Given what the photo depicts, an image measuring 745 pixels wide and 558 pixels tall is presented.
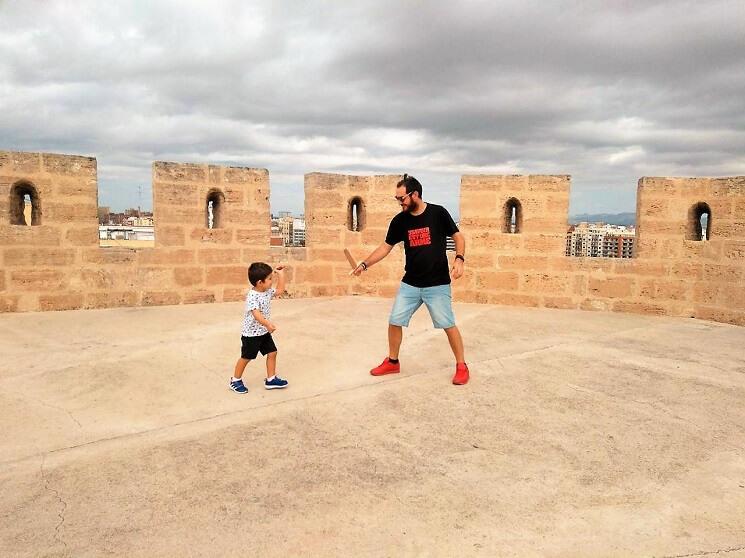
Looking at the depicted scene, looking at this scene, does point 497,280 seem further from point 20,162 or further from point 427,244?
point 20,162

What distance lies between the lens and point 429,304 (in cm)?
417

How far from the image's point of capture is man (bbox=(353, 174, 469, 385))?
411 cm

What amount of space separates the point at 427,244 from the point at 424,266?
169 mm

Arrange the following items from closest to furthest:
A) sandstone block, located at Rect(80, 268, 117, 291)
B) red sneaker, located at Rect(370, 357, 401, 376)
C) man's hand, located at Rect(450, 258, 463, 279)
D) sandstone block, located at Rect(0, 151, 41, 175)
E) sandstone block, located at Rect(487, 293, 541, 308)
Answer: man's hand, located at Rect(450, 258, 463, 279) → red sneaker, located at Rect(370, 357, 401, 376) → sandstone block, located at Rect(0, 151, 41, 175) → sandstone block, located at Rect(80, 268, 117, 291) → sandstone block, located at Rect(487, 293, 541, 308)

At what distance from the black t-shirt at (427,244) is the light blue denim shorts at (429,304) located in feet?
0.15

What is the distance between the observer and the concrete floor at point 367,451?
2135 mm

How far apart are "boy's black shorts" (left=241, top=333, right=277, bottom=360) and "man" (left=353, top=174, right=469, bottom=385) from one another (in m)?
0.86

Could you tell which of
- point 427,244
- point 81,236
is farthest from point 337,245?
point 427,244

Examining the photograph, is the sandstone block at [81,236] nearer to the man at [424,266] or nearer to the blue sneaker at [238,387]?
the blue sneaker at [238,387]

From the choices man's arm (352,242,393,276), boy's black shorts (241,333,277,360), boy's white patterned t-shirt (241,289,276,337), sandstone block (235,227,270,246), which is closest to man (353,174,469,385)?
man's arm (352,242,393,276)

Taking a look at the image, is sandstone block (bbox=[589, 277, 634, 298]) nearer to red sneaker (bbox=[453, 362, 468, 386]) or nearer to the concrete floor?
the concrete floor

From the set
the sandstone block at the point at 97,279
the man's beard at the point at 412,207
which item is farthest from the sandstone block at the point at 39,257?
the man's beard at the point at 412,207

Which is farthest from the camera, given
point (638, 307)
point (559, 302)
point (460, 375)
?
point (559, 302)

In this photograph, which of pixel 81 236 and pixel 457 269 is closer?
pixel 457 269
